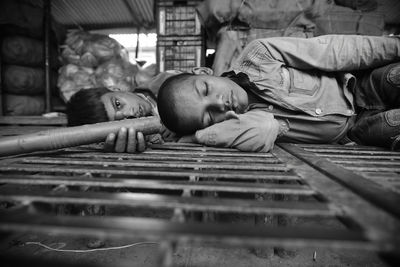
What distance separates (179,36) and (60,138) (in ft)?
7.86

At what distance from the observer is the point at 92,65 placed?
4363 mm

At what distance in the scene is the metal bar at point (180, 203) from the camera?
19.2 inches

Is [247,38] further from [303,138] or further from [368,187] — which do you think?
[368,187]

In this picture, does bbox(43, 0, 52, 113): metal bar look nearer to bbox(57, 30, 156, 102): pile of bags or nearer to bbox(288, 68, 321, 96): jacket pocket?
bbox(57, 30, 156, 102): pile of bags

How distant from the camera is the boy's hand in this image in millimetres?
1191

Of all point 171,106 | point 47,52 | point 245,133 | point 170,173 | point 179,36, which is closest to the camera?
point 170,173

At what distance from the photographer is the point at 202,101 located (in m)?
1.51

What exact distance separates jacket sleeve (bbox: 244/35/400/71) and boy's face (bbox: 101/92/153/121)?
39.2 inches

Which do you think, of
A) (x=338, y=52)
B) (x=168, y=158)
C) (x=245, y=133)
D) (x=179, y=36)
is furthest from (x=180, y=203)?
(x=179, y=36)

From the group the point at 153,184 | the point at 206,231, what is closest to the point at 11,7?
the point at 153,184

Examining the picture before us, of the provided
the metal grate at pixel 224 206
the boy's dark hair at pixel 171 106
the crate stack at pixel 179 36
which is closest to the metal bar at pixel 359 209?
the metal grate at pixel 224 206

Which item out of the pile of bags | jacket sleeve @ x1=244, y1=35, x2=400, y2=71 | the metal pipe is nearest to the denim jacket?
jacket sleeve @ x1=244, y1=35, x2=400, y2=71

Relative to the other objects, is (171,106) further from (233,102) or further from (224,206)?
(224,206)

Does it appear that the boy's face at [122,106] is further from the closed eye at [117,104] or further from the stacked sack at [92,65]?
the stacked sack at [92,65]
